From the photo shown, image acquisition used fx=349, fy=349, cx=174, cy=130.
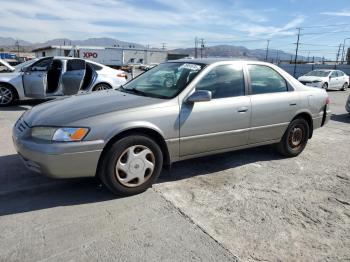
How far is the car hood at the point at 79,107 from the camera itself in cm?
366

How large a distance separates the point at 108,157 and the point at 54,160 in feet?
1.75

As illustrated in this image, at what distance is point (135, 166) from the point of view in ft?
12.7

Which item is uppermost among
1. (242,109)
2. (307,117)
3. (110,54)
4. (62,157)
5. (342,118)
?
(110,54)

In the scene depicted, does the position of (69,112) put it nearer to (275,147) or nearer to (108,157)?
(108,157)

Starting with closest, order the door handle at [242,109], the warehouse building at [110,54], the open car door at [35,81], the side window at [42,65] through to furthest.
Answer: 1. the door handle at [242,109]
2. the open car door at [35,81]
3. the side window at [42,65]
4. the warehouse building at [110,54]

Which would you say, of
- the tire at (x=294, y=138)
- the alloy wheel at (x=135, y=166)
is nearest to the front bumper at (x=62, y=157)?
the alloy wheel at (x=135, y=166)

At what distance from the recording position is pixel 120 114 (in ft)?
12.2

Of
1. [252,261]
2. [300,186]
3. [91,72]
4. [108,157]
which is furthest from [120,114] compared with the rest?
[91,72]

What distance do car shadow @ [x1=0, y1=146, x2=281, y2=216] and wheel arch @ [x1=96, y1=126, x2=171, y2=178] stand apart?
16.1 inches

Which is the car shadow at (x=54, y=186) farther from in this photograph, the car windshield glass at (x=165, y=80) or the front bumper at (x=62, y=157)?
the car windshield glass at (x=165, y=80)

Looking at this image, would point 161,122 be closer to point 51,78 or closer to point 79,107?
point 79,107

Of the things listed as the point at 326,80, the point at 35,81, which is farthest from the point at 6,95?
the point at 326,80

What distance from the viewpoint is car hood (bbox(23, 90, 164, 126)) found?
3664 millimetres

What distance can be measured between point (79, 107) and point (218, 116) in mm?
1683
